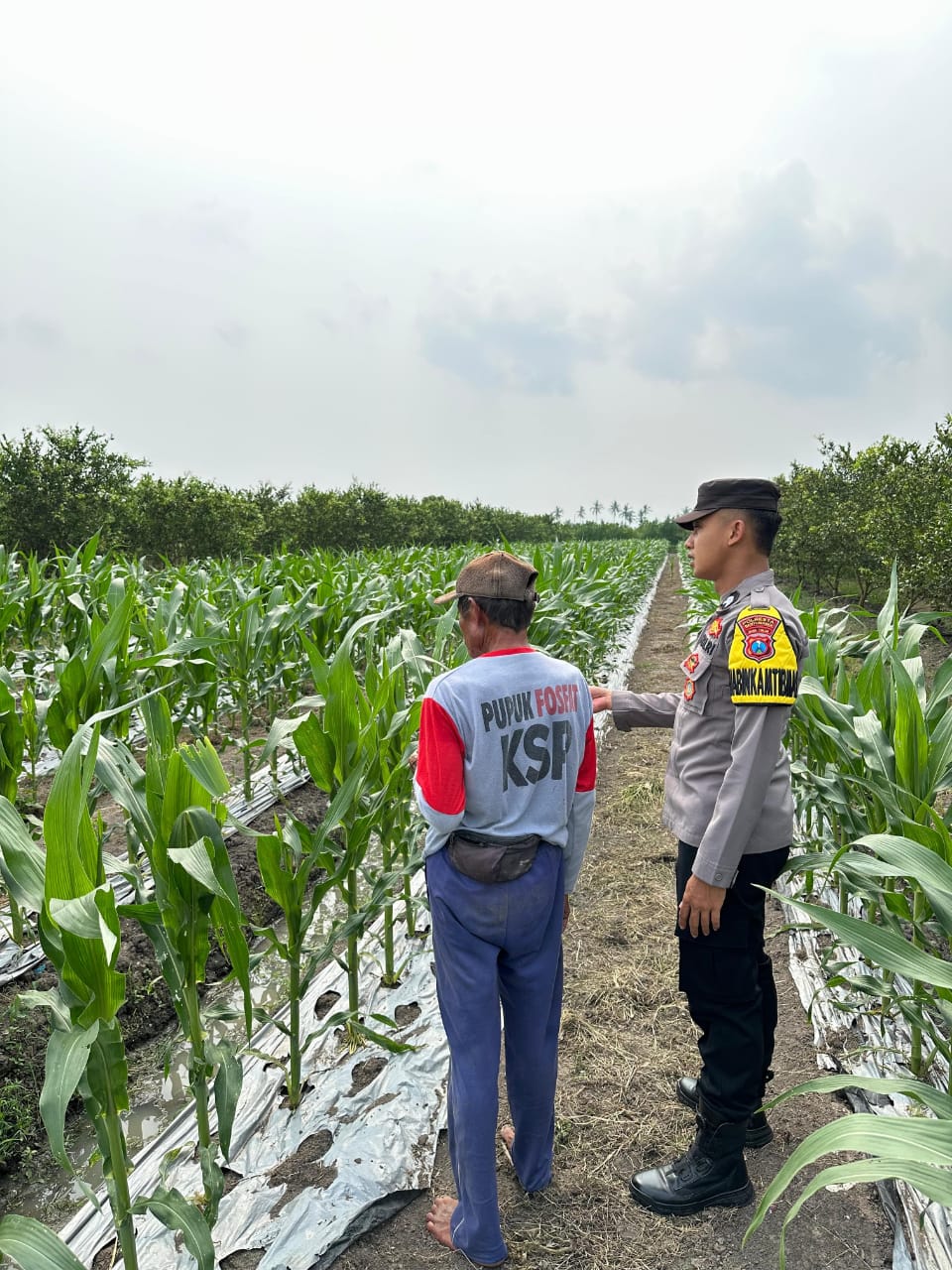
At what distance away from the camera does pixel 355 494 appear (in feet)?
99.4

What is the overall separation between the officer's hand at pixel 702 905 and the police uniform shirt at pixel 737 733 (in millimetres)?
30

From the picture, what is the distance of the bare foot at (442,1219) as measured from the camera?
1.67 metres

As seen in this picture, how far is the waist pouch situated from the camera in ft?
4.95

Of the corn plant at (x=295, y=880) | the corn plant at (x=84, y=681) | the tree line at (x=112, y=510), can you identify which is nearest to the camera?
the corn plant at (x=295, y=880)

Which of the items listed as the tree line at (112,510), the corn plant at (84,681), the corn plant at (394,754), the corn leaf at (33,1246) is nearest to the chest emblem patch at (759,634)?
the corn plant at (394,754)

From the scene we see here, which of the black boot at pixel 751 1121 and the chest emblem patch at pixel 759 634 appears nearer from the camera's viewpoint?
the chest emblem patch at pixel 759 634

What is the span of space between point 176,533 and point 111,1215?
19.9m

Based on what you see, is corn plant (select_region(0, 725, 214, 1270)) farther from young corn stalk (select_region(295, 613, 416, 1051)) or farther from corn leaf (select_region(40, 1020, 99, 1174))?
young corn stalk (select_region(295, 613, 416, 1051))

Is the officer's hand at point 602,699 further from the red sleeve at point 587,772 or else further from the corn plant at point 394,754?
the corn plant at point 394,754

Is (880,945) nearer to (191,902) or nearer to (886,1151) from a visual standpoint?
(886,1151)

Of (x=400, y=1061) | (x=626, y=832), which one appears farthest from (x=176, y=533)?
(x=400, y=1061)

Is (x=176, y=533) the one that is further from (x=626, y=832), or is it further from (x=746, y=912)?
(x=746, y=912)

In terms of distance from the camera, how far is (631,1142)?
6.51 ft

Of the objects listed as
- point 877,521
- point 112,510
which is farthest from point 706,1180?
point 112,510
